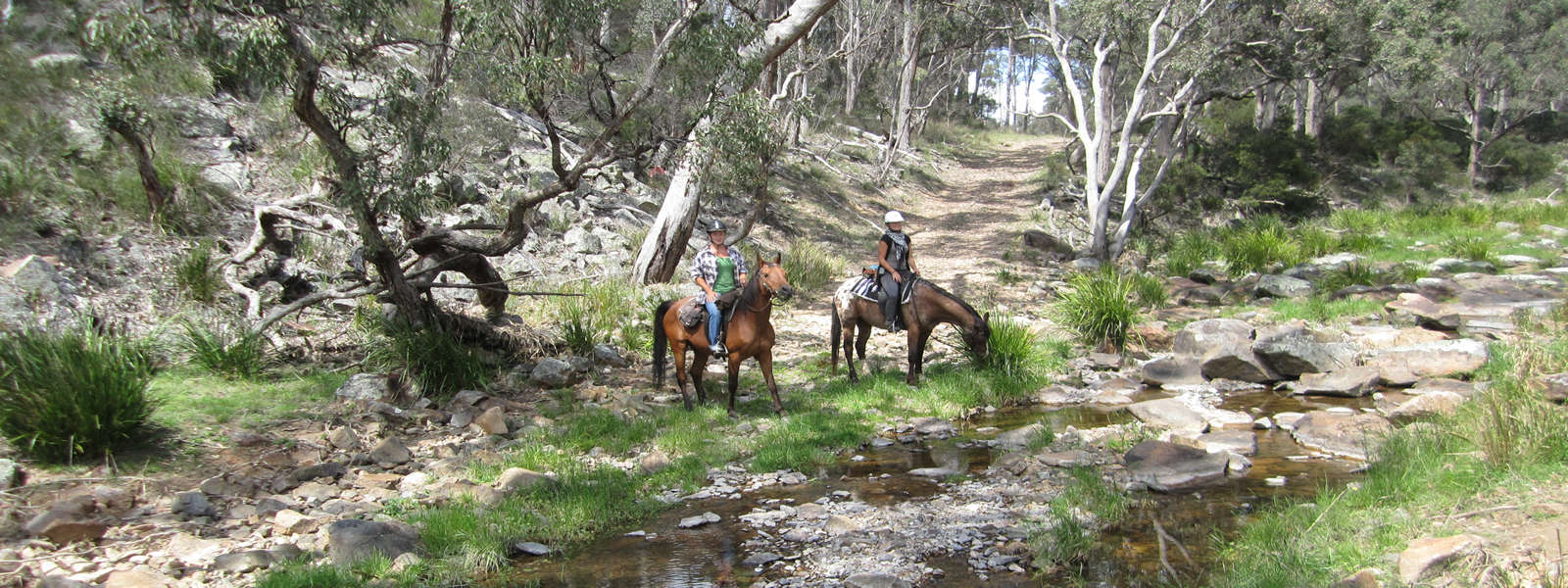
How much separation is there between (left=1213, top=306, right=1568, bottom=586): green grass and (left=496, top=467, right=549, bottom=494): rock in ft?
17.0

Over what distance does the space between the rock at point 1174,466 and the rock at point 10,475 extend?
883 centimetres

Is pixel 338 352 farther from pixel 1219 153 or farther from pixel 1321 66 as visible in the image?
pixel 1219 153

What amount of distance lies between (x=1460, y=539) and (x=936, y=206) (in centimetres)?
2759

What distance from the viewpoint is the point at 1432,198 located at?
28672mm

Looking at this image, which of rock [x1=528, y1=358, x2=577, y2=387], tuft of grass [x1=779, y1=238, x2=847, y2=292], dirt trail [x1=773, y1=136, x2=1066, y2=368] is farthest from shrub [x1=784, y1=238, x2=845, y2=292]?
rock [x1=528, y1=358, x2=577, y2=387]

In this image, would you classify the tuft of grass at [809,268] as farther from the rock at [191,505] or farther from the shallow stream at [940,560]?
the rock at [191,505]

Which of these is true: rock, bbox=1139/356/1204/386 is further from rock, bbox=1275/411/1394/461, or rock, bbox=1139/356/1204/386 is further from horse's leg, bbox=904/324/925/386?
horse's leg, bbox=904/324/925/386

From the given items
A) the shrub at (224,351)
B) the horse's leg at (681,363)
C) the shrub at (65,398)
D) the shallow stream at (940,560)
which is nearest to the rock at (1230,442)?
the shallow stream at (940,560)

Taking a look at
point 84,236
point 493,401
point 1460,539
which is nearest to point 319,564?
point 493,401

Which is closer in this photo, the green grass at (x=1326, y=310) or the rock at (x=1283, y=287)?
the green grass at (x=1326, y=310)

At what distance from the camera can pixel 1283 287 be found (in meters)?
16.4

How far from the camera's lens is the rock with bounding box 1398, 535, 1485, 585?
491 cm

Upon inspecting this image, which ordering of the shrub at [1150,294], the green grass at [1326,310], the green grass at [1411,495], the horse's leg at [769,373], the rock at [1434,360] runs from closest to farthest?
the green grass at [1411,495]
the horse's leg at [769,373]
the rock at [1434,360]
the green grass at [1326,310]
the shrub at [1150,294]

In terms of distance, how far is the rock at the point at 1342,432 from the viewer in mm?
8109
